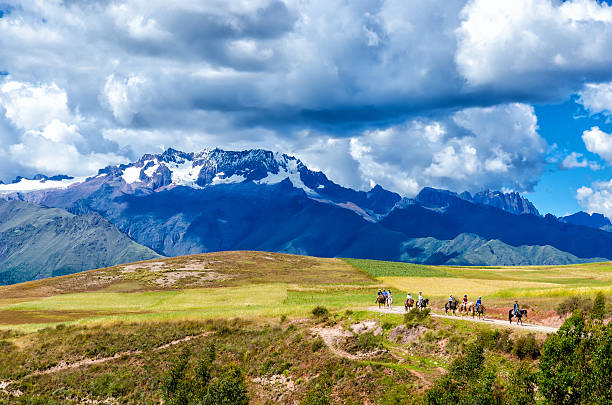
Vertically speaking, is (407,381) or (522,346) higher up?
(522,346)

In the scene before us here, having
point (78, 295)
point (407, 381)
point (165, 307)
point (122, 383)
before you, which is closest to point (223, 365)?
point (122, 383)

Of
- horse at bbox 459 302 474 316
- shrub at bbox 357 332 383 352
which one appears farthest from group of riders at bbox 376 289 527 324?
shrub at bbox 357 332 383 352

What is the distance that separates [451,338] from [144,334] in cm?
4149

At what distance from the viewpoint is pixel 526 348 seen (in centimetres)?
4144

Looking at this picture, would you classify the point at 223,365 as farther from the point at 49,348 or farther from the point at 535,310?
the point at 535,310

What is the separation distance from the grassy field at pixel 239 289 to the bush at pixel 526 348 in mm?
16128

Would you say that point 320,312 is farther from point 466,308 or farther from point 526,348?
point 526,348

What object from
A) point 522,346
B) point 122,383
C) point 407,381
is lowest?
point 122,383

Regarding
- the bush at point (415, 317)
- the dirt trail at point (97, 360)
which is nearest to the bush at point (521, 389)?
the bush at point (415, 317)

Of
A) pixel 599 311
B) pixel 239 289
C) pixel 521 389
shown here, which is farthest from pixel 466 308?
pixel 239 289

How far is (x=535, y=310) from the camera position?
55562 mm

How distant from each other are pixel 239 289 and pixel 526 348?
87.7 m

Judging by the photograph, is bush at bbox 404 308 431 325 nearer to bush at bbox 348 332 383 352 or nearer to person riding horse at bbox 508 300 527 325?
bush at bbox 348 332 383 352

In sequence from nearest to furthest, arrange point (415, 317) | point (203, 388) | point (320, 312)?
point (203, 388) < point (415, 317) < point (320, 312)
